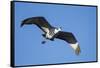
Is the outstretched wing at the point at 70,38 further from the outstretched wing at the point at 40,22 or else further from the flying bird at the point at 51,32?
the outstretched wing at the point at 40,22

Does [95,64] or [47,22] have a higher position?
[47,22]

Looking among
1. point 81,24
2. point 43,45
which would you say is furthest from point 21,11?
point 81,24

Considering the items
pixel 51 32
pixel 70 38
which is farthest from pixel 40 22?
pixel 70 38

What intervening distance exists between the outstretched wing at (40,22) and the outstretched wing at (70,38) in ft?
0.43

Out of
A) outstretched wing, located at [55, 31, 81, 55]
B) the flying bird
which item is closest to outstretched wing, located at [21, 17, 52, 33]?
the flying bird

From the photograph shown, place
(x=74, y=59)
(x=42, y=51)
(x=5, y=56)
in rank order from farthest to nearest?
(x=74, y=59), (x=42, y=51), (x=5, y=56)

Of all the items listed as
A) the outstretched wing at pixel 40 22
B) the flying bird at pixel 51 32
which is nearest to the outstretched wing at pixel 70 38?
the flying bird at pixel 51 32

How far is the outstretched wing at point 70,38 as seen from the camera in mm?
2070

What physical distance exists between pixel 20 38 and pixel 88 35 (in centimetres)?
73

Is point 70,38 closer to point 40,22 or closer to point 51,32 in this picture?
point 51,32

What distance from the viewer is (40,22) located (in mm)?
1998

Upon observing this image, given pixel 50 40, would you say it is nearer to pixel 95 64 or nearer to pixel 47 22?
pixel 47 22

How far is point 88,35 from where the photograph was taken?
86.9 inches

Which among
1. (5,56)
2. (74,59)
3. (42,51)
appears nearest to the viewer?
(5,56)
